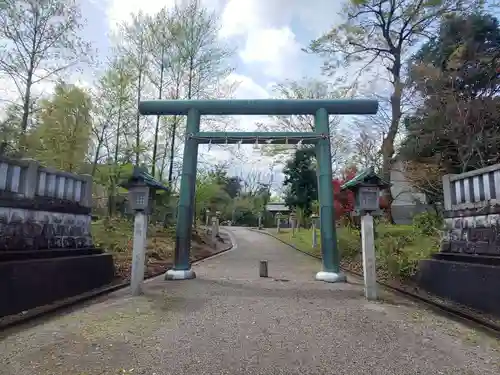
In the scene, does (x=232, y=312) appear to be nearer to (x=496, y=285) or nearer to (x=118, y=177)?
(x=496, y=285)

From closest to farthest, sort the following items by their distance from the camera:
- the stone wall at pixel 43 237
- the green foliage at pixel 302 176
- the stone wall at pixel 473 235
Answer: the stone wall at pixel 43 237
the stone wall at pixel 473 235
the green foliage at pixel 302 176

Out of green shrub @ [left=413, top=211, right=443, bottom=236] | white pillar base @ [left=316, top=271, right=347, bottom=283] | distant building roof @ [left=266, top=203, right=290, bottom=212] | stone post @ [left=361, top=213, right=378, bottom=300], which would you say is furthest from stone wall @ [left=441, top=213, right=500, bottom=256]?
distant building roof @ [left=266, top=203, right=290, bottom=212]

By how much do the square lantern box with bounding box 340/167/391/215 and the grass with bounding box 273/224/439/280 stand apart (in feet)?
5.71

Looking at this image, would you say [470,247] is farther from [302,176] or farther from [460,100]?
[302,176]

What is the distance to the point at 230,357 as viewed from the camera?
3.99 meters

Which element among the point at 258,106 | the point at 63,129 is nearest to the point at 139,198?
the point at 258,106

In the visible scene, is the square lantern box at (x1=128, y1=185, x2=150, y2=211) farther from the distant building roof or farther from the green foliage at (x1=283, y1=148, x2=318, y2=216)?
the distant building roof

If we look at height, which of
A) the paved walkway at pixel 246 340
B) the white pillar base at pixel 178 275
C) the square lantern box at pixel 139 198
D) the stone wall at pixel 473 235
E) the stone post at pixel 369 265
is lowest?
the paved walkway at pixel 246 340

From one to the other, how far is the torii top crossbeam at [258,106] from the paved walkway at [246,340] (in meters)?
4.86

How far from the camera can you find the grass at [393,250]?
868 cm

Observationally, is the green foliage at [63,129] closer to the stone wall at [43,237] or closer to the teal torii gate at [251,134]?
the teal torii gate at [251,134]

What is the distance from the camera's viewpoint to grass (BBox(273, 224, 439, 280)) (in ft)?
28.5

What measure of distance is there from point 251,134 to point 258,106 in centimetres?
76

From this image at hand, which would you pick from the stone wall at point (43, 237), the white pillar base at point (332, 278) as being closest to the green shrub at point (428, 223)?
the white pillar base at point (332, 278)
